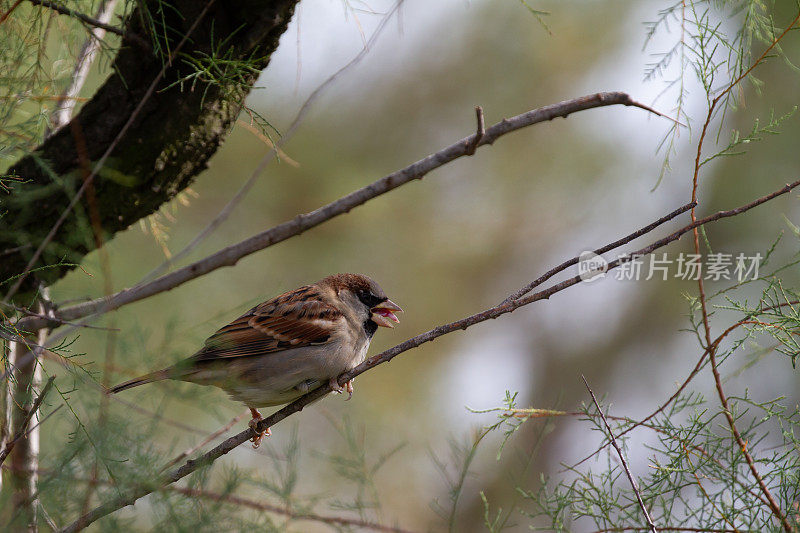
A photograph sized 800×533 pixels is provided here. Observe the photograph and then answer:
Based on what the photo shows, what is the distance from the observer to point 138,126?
2.54 meters

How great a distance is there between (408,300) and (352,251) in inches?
23.4

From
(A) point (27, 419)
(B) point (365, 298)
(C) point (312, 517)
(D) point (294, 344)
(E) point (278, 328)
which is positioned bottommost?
(C) point (312, 517)

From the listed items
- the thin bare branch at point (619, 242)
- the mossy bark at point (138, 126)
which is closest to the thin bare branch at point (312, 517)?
the thin bare branch at point (619, 242)

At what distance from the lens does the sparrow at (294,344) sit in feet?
10.1

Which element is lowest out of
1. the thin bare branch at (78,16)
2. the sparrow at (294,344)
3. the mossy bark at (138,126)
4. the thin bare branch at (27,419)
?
the thin bare branch at (27,419)

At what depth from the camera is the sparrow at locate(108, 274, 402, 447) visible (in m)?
3.07

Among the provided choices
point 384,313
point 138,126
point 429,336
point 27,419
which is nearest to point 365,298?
point 384,313

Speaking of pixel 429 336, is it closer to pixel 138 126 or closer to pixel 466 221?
pixel 138 126

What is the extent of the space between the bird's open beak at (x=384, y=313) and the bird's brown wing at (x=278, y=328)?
198 mm

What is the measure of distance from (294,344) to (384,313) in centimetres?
53

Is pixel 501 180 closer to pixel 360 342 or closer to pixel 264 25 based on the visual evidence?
pixel 360 342

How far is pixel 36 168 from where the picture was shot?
99.3 inches

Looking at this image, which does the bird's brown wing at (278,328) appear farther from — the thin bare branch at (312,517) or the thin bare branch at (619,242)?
the thin bare branch at (619,242)

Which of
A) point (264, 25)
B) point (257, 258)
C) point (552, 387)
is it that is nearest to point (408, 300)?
point (257, 258)
